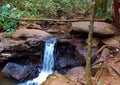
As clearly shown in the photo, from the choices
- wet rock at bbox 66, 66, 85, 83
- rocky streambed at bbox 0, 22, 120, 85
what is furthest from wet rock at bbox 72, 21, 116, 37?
wet rock at bbox 66, 66, 85, 83

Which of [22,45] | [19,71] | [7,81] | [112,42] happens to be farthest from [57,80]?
[112,42]

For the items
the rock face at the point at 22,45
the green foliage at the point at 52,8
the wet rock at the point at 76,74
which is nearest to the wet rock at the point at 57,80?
the wet rock at the point at 76,74

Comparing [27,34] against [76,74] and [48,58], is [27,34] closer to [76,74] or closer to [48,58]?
[48,58]

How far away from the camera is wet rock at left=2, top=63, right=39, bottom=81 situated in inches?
371

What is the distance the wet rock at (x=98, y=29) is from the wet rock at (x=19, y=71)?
99.2 inches

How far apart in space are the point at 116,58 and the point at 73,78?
5.77 feet

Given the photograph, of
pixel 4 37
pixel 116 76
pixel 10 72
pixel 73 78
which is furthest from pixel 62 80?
pixel 4 37

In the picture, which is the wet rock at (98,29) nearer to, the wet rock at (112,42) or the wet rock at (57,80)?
the wet rock at (112,42)

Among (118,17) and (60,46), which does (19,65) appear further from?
(118,17)

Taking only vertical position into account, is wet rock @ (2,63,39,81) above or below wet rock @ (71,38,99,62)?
below

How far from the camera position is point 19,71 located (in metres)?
9.55

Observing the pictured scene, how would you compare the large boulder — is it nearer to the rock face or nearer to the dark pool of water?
the rock face

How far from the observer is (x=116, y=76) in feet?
26.3

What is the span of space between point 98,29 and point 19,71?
144 inches
